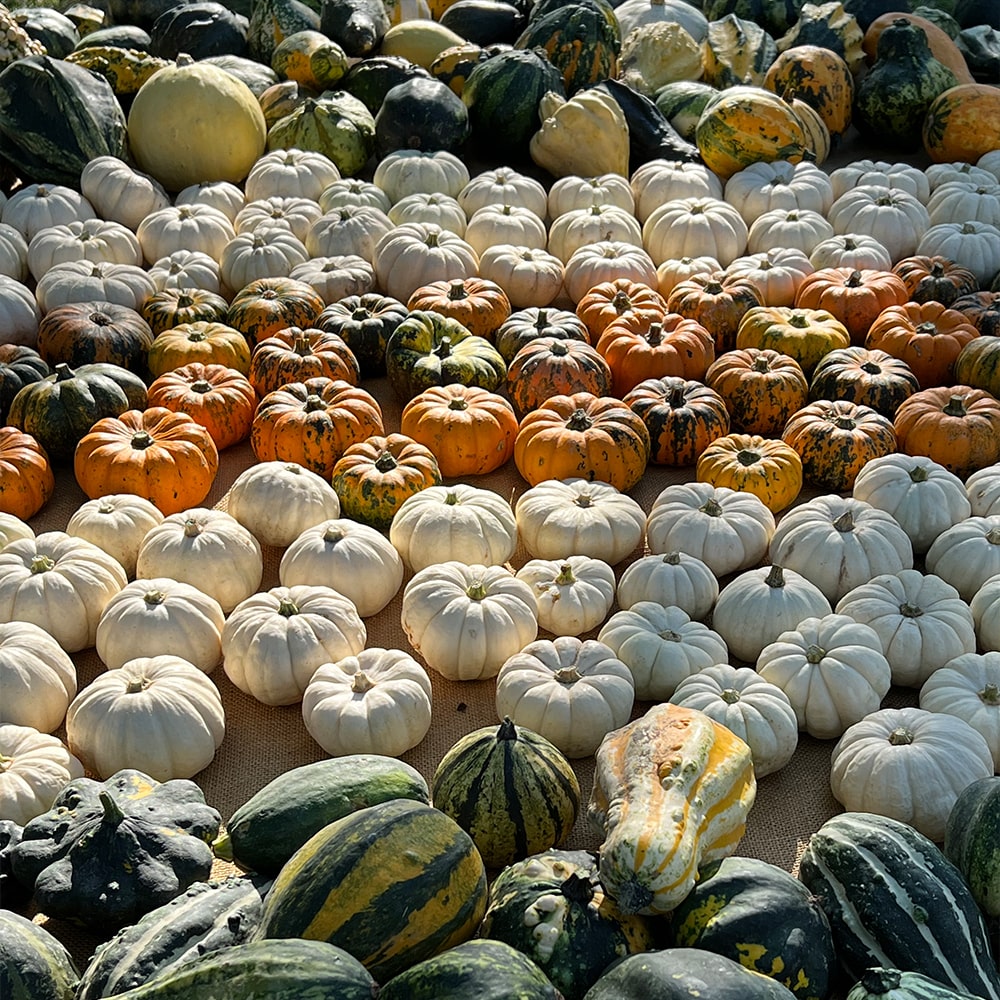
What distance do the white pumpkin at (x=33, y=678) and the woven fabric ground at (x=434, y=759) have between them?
15 centimetres

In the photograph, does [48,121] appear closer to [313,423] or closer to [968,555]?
[313,423]

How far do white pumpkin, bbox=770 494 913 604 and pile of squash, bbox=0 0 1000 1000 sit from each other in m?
0.02

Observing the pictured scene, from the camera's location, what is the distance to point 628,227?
249 inches

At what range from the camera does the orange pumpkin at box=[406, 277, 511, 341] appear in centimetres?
565

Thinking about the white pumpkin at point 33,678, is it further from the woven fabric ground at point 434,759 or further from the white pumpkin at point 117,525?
the white pumpkin at point 117,525

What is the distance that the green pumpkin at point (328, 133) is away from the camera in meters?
7.04

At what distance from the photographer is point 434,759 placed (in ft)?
12.3

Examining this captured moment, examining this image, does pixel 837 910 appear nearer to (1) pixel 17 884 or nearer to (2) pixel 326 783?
(2) pixel 326 783

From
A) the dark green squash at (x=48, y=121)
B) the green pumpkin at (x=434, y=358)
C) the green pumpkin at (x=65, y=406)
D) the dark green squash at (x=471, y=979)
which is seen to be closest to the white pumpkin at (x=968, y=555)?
the green pumpkin at (x=434, y=358)

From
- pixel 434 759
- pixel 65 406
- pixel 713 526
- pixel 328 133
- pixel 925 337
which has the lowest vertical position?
pixel 434 759

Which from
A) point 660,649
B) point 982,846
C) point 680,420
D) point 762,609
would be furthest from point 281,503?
point 982,846

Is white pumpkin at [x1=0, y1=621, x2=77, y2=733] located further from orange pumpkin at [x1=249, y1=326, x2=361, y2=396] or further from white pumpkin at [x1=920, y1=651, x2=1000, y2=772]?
white pumpkin at [x1=920, y1=651, x2=1000, y2=772]

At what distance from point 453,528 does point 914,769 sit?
1.76 m

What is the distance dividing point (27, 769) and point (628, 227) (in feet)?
13.7
